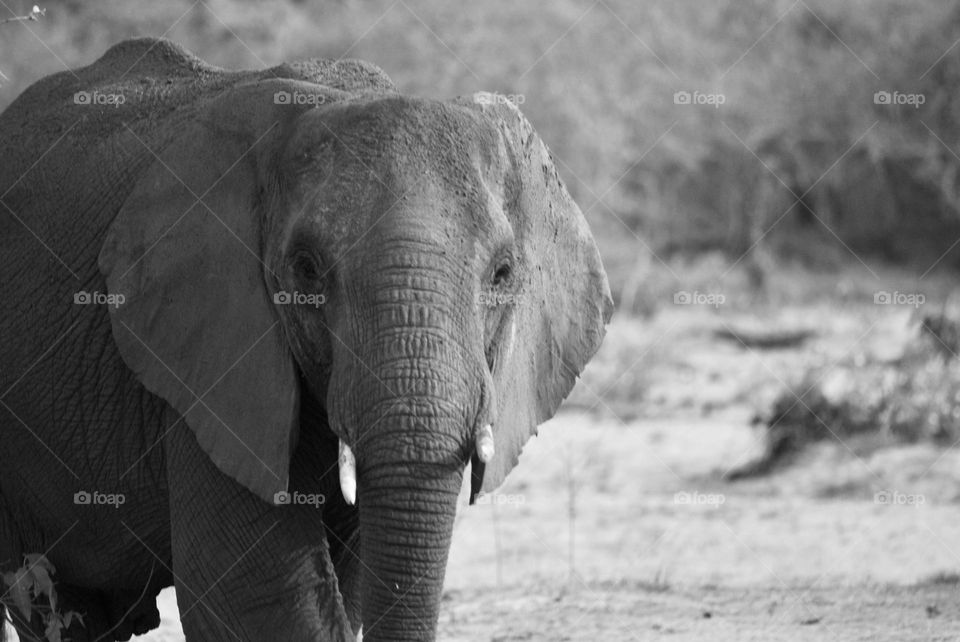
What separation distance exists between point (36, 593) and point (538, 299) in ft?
6.29

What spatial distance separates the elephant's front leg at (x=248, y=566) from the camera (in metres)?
4.86

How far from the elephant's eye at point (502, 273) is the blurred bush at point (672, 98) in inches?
462

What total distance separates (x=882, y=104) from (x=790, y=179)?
1.28 meters

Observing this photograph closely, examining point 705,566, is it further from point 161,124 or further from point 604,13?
point 604,13

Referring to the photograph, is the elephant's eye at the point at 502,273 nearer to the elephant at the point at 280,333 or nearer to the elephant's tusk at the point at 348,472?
the elephant at the point at 280,333

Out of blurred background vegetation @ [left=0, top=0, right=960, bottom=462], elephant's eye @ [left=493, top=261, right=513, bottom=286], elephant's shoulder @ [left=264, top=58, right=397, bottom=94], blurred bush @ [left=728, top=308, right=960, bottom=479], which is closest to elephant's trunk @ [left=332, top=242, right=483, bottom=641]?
elephant's eye @ [left=493, top=261, right=513, bottom=286]

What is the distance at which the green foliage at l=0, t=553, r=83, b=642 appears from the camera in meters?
5.66

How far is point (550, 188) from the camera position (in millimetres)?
5160

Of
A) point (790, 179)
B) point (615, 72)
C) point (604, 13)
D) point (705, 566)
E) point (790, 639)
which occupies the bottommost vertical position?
point (790, 639)

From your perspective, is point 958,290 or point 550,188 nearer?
point 550,188

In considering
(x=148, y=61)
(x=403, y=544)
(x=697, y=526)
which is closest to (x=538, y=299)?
(x=403, y=544)

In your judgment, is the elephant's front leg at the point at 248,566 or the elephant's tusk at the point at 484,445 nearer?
the elephant's tusk at the point at 484,445

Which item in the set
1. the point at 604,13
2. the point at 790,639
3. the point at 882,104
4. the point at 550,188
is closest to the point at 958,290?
the point at 882,104

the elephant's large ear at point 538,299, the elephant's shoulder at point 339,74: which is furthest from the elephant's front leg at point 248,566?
the elephant's shoulder at point 339,74
